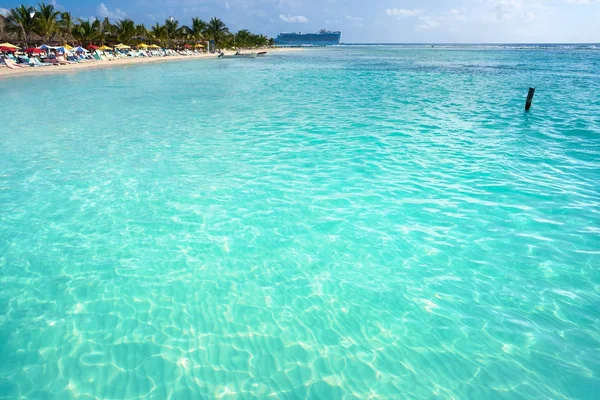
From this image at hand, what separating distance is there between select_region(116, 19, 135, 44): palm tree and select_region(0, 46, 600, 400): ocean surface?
66221 millimetres

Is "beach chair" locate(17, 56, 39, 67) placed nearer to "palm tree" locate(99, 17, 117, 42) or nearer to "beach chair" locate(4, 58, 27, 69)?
"beach chair" locate(4, 58, 27, 69)

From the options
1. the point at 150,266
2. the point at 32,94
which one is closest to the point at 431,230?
the point at 150,266

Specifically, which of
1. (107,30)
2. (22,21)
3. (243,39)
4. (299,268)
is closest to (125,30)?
(107,30)

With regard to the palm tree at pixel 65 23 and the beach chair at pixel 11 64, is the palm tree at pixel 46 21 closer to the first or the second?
the palm tree at pixel 65 23

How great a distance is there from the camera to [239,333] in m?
4.71

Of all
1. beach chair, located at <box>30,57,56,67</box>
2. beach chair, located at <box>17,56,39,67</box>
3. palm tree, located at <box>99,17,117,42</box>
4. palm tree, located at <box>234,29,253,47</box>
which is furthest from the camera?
palm tree, located at <box>234,29,253,47</box>

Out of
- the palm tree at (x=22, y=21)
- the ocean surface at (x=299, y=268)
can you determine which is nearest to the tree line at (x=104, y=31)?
the palm tree at (x=22, y=21)

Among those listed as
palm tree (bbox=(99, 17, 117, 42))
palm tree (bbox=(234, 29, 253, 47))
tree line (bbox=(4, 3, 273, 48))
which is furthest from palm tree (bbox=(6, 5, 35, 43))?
palm tree (bbox=(234, 29, 253, 47))

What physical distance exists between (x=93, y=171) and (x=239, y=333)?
774 centimetres

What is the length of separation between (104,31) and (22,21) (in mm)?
22770

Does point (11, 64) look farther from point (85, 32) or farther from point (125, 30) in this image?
point (125, 30)

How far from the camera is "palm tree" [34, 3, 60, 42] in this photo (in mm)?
48303

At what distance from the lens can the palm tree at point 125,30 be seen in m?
67.8

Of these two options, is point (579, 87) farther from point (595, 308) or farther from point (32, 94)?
point (32, 94)
